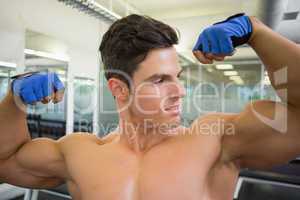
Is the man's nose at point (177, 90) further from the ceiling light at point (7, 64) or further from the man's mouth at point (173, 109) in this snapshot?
the ceiling light at point (7, 64)

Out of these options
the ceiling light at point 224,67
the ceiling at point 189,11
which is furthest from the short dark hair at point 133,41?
the ceiling light at point 224,67

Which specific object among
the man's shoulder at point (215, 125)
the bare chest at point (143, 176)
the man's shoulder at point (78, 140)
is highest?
the man's shoulder at point (215, 125)

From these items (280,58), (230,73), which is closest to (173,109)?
(280,58)

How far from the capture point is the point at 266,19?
2621mm

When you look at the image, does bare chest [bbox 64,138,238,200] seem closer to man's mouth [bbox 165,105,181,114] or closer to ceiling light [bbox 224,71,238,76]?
man's mouth [bbox 165,105,181,114]

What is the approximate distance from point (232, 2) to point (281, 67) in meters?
2.99

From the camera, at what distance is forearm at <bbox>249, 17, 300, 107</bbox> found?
693 mm

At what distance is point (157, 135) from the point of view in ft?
3.39

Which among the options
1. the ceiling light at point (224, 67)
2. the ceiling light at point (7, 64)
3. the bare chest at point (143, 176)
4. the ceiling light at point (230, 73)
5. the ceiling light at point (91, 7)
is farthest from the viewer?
the ceiling light at point (230, 73)

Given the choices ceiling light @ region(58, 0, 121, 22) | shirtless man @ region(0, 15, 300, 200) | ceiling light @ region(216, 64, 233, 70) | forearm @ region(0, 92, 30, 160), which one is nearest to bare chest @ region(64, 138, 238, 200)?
shirtless man @ region(0, 15, 300, 200)

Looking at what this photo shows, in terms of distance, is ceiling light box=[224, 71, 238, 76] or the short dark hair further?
ceiling light box=[224, 71, 238, 76]

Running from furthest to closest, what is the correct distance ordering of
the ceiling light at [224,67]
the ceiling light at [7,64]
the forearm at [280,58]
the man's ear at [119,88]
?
the ceiling light at [224,67] < the ceiling light at [7,64] < the man's ear at [119,88] < the forearm at [280,58]

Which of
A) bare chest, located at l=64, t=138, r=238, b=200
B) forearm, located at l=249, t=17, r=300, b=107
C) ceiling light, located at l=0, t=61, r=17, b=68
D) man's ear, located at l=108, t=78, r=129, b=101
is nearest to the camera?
forearm, located at l=249, t=17, r=300, b=107

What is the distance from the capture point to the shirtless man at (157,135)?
0.75m
